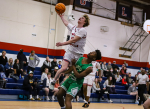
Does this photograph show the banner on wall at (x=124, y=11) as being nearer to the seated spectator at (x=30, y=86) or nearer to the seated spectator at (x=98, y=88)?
the seated spectator at (x=98, y=88)

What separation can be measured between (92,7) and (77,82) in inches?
569

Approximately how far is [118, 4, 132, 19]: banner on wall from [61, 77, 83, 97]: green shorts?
16.5 meters

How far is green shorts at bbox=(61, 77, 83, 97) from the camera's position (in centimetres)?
516

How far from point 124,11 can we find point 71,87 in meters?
17.4

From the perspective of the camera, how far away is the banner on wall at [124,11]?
2098 cm

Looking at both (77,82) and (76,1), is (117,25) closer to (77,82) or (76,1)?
(76,1)

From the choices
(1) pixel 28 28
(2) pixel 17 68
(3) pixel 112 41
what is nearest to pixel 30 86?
(2) pixel 17 68

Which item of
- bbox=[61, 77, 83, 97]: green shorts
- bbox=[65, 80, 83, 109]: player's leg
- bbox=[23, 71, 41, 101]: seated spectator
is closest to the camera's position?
bbox=[65, 80, 83, 109]: player's leg

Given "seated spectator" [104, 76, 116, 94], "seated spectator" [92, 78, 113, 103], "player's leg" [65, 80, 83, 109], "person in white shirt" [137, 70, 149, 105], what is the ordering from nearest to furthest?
"player's leg" [65, 80, 83, 109] → "person in white shirt" [137, 70, 149, 105] → "seated spectator" [92, 78, 113, 103] → "seated spectator" [104, 76, 116, 94]

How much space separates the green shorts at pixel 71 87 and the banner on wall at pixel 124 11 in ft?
54.1

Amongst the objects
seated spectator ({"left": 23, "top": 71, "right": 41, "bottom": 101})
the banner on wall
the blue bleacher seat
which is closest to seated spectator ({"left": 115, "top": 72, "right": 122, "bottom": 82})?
the blue bleacher seat

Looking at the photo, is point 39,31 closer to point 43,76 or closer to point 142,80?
point 43,76

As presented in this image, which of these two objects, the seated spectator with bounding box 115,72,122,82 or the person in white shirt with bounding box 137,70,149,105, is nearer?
the person in white shirt with bounding box 137,70,149,105

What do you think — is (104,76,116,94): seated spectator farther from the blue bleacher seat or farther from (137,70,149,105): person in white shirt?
(137,70,149,105): person in white shirt
